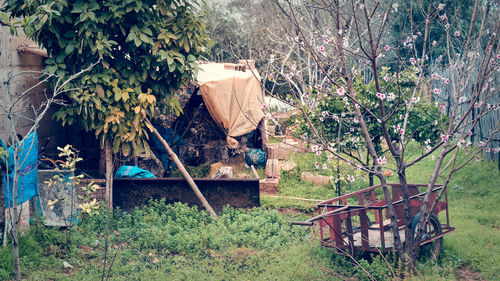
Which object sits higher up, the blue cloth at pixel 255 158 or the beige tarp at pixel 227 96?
the beige tarp at pixel 227 96

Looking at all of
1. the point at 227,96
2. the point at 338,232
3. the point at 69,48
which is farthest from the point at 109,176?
the point at 338,232

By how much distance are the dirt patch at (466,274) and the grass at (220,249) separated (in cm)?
5

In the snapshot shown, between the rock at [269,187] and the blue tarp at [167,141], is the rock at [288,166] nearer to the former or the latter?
the rock at [269,187]

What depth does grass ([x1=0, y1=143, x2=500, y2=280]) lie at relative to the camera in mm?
5434

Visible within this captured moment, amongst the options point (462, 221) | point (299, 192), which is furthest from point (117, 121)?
point (462, 221)

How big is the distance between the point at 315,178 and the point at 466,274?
4944mm

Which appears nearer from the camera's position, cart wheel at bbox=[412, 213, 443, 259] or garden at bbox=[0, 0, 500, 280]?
garden at bbox=[0, 0, 500, 280]

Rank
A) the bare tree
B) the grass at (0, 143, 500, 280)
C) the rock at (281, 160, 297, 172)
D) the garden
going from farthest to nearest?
the rock at (281, 160, 297, 172) < the grass at (0, 143, 500, 280) < the garden < the bare tree

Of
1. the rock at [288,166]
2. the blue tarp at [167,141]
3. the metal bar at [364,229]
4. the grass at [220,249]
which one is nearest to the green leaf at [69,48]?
the grass at [220,249]

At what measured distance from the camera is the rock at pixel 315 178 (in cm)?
1020

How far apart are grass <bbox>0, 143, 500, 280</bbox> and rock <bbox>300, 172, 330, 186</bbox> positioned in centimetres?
169

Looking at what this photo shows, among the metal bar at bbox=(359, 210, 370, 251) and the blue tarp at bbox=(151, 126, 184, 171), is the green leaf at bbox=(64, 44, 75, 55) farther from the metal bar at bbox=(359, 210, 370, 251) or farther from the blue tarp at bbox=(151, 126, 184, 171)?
the metal bar at bbox=(359, 210, 370, 251)

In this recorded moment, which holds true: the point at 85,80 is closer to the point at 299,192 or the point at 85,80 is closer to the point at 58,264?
the point at 58,264

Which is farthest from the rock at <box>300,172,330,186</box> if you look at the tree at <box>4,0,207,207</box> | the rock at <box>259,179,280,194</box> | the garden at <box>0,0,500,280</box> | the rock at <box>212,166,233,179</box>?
the tree at <box>4,0,207,207</box>
